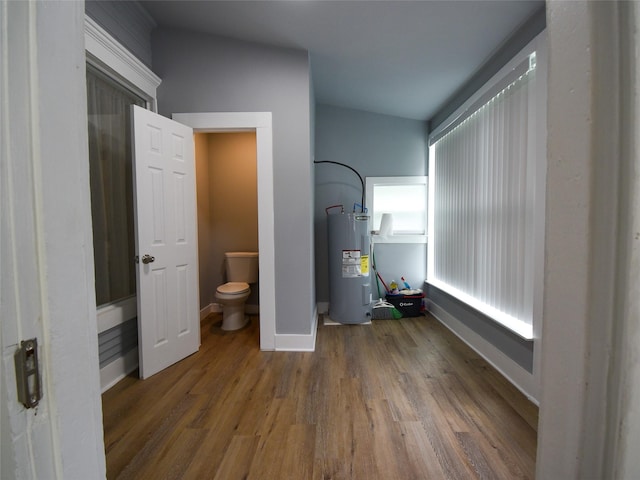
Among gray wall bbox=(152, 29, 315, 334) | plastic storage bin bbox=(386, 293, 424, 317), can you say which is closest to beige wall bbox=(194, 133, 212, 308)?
gray wall bbox=(152, 29, 315, 334)

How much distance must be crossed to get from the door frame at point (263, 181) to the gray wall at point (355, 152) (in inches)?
43.8

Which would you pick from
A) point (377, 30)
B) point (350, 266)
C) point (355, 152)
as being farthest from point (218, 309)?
point (377, 30)

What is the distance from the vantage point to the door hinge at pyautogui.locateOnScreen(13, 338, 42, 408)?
1.06ft

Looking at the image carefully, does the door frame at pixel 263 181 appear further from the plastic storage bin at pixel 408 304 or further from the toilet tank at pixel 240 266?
the plastic storage bin at pixel 408 304

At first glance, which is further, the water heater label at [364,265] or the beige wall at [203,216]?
the beige wall at [203,216]

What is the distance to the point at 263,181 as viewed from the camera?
2334mm

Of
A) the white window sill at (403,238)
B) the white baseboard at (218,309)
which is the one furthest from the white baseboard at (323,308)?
the white window sill at (403,238)

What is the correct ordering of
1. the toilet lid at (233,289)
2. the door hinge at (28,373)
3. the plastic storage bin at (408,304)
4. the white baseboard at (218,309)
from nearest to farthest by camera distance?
1. the door hinge at (28,373)
2. the toilet lid at (233,289)
3. the plastic storage bin at (408,304)
4. the white baseboard at (218,309)

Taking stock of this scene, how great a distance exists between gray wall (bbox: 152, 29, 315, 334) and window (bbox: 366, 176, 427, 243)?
1.37 m

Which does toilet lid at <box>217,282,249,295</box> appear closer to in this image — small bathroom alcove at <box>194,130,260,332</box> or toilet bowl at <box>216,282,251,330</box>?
toilet bowl at <box>216,282,251,330</box>

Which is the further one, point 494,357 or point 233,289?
point 233,289

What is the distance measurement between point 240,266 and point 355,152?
6.78ft

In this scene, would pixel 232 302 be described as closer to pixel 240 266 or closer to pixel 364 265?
pixel 240 266

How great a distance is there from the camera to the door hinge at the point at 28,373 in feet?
1.06
